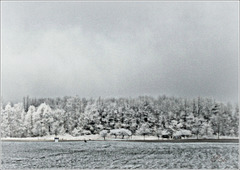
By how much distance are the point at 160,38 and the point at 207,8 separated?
1.46 m

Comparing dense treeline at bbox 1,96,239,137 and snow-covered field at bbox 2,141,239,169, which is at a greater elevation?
dense treeline at bbox 1,96,239,137

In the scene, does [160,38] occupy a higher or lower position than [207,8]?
lower

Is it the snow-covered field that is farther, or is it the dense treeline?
the dense treeline

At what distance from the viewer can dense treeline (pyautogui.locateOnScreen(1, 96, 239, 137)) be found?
8727 millimetres

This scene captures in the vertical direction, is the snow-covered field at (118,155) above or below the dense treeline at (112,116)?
below

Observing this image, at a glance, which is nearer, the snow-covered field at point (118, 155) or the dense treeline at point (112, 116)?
the snow-covered field at point (118, 155)

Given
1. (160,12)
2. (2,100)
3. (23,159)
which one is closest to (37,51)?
(2,100)

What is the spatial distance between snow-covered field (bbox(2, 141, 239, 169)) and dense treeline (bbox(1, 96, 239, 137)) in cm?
36

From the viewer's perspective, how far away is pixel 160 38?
8711 mm

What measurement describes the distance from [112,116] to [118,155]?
103 cm

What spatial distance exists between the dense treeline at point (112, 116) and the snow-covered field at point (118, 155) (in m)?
0.36

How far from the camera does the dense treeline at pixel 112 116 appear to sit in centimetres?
873

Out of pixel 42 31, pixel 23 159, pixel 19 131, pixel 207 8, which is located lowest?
pixel 23 159

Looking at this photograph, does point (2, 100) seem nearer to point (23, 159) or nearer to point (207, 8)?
point (23, 159)
